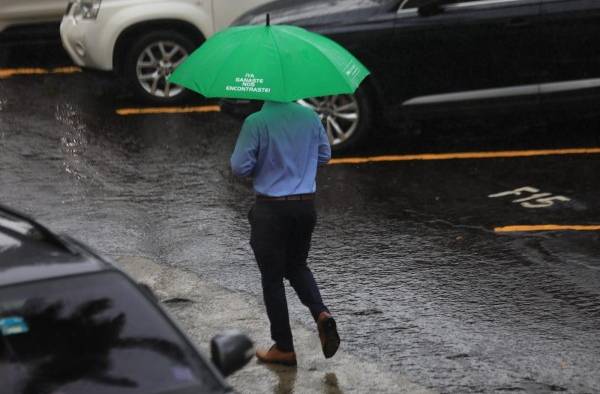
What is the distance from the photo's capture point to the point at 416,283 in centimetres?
812

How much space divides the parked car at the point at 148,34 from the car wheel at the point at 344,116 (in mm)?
2453

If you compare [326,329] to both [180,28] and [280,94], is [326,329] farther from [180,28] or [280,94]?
[180,28]

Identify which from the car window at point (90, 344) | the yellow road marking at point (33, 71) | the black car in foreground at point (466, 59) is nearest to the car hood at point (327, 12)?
the black car in foreground at point (466, 59)

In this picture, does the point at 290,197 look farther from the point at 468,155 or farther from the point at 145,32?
the point at 145,32

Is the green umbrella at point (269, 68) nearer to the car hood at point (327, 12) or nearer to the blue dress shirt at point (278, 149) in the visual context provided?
the blue dress shirt at point (278, 149)

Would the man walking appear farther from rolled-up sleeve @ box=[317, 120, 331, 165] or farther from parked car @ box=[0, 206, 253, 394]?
parked car @ box=[0, 206, 253, 394]

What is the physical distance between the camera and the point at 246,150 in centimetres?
648

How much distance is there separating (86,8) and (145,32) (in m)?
0.69

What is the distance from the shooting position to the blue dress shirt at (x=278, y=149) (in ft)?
21.2

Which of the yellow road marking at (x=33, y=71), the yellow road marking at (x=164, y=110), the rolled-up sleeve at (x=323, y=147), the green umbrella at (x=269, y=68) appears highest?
the green umbrella at (x=269, y=68)

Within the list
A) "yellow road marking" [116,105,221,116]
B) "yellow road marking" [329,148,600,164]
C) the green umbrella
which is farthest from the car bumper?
the green umbrella

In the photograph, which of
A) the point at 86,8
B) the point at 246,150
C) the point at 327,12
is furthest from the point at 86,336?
the point at 86,8

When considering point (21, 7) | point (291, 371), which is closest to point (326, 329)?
point (291, 371)

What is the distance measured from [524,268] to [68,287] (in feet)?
14.5
